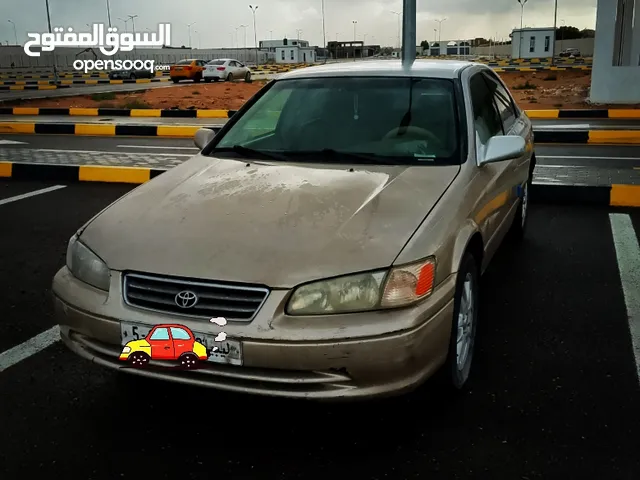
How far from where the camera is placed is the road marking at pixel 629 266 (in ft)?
12.5

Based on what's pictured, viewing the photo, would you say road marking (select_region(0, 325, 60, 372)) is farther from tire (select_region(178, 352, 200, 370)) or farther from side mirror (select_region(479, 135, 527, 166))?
side mirror (select_region(479, 135, 527, 166))

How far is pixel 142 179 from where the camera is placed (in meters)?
8.41

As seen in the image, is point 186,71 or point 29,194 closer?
point 29,194

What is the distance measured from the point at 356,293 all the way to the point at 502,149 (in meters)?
1.45

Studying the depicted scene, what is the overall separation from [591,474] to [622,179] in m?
6.28

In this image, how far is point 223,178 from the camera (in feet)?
11.3

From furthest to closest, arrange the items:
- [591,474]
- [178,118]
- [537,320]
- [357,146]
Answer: [178,118], [537,320], [357,146], [591,474]

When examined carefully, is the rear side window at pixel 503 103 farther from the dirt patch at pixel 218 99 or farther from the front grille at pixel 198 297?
the dirt patch at pixel 218 99

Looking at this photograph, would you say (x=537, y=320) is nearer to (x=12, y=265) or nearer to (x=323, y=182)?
(x=323, y=182)

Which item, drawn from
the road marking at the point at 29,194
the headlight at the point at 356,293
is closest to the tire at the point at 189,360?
the headlight at the point at 356,293

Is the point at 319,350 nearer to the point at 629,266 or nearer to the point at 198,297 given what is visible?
the point at 198,297

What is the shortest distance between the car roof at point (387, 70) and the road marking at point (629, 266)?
1739 millimetres

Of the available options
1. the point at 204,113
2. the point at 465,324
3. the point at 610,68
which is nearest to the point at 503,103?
the point at 465,324

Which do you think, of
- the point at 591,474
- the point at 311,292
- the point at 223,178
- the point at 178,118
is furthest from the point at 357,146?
the point at 178,118
